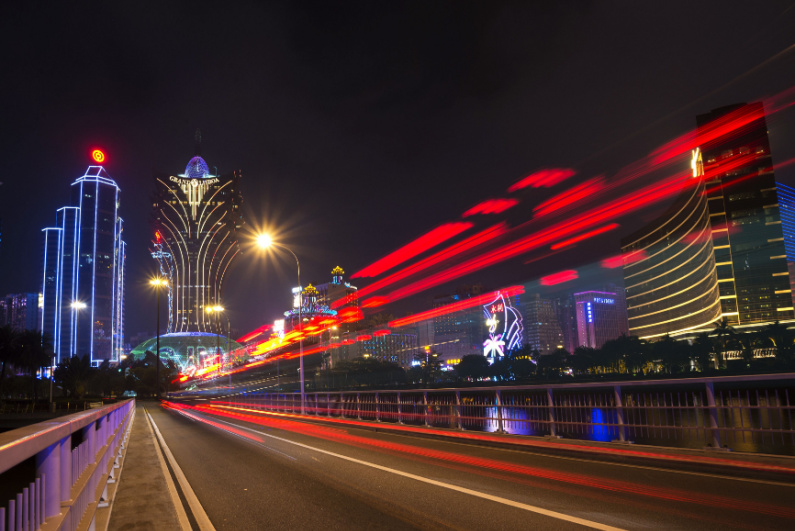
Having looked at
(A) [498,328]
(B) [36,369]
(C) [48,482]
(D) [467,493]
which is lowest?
(D) [467,493]

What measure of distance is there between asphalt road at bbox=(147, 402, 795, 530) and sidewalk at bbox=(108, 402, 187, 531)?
0.58 metres

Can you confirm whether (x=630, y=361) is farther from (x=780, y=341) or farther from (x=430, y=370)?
(x=430, y=370)

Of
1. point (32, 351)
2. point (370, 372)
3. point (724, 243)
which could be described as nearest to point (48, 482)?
point (32, 351)

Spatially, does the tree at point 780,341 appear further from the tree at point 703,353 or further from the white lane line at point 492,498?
the white lane line at point 492,498

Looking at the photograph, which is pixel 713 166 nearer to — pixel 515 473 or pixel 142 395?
pixel 142 395

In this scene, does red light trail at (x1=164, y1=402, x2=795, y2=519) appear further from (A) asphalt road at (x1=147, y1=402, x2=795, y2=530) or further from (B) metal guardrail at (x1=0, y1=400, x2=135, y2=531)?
(B) metal guardrail at (x1=0, y1=400, x2=135, y2=531)

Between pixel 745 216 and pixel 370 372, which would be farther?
pixel 745 216

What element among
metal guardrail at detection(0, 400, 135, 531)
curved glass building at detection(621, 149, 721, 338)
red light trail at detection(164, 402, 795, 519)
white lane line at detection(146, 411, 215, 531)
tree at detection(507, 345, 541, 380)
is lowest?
tree at detection(507, 345, 541, 380)

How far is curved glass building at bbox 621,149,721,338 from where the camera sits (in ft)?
508

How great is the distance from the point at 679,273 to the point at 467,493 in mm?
185712

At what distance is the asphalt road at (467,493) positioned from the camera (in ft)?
22.5

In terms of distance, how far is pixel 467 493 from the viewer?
28.1ft

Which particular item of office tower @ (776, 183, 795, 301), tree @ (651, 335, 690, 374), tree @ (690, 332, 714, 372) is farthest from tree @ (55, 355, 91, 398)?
office tower @ (776, 183, 795, 301)

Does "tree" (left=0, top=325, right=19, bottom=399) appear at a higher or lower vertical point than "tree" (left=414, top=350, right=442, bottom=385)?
higher
